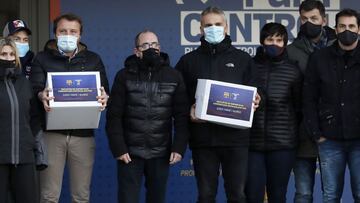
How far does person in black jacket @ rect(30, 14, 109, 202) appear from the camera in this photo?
552 cm

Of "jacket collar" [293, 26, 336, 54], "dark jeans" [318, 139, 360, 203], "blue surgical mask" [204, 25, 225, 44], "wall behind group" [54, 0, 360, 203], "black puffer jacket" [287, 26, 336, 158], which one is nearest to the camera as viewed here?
"dark jeans" [318, 139, 360, 203]

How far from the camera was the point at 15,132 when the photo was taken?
509cm

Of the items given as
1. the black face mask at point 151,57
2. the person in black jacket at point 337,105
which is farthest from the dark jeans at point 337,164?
the black face mask at point 151,57

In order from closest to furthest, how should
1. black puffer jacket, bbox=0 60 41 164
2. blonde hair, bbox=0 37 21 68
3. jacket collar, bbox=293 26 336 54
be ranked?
1. black puffer jacket, bbox=0 60 41 164
2. blonde hair, bbox=0 37 21 68
3. jacket collar, bbox=293 26 336 54

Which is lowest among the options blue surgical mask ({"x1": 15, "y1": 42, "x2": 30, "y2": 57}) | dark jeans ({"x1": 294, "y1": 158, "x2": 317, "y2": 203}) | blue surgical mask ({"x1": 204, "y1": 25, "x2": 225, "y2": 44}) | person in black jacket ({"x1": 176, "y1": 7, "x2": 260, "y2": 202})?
dark jeans ({"x1": 294, "y1": 158, "x2": 317, "y2": 203})

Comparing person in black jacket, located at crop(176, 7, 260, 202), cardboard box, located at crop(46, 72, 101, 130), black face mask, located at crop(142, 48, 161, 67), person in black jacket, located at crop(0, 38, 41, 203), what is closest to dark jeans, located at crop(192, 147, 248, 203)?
person in black jacket, located at crop(176, 7, 260, 202)

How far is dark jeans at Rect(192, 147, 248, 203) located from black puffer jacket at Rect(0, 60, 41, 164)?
1284mm

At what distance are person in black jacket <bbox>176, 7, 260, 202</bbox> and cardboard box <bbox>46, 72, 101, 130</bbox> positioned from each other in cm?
77

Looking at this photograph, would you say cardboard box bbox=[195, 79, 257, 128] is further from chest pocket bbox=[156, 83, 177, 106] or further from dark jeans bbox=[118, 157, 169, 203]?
dark jeans bbox=[118, 157, 169, 203]

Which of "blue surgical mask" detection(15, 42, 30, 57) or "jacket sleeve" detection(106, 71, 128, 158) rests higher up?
"blue surgical mask" detection(15, 42, 30, 57)

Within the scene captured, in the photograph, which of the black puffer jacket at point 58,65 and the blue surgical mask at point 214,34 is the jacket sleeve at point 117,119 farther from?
the blue surgical mask at point 214,34

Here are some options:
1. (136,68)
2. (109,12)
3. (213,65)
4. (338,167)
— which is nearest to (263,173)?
(338,167)

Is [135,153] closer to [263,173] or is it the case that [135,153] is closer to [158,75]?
[158,75]

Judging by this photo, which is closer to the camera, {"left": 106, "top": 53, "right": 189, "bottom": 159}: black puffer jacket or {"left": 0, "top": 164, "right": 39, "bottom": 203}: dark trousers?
{"left": 0, "top": 164, "right": 39, "bottom": 203}: dark trousers
